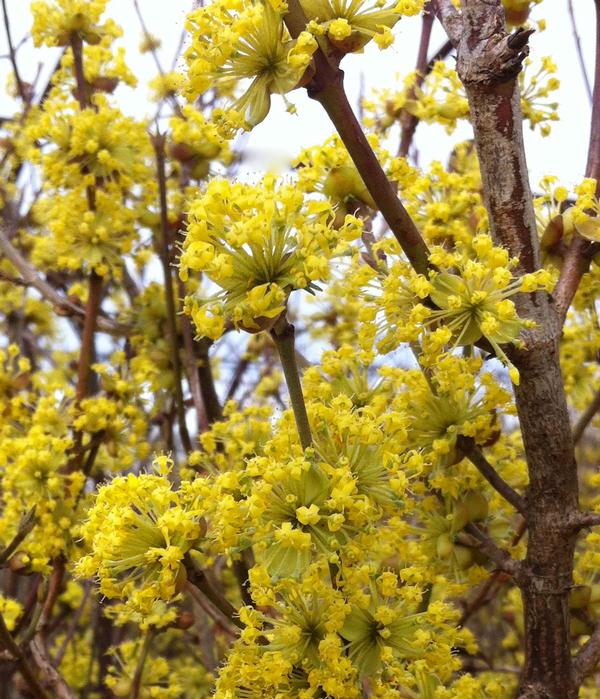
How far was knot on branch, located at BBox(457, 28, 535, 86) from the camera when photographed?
1549mm

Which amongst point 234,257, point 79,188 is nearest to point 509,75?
point 234,257

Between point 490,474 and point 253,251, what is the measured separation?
2.66 feet

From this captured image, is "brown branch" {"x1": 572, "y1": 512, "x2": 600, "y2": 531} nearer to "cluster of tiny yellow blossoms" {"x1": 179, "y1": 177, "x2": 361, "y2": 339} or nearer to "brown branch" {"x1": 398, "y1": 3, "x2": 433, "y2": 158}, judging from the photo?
"cluster of tiny yellow blossoms" {"x1": 179, "y1": 177, "x2": 361, "y2": 339}

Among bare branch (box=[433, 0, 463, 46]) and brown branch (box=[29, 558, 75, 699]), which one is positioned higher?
bare branch (box=[433, 0, 463, 46])

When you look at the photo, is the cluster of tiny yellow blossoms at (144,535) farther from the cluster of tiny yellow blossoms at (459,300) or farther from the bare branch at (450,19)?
the bare branch at (450,19)

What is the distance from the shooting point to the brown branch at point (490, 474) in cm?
182

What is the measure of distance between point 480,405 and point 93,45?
6.85 ft

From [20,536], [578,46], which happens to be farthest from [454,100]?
[20,536]

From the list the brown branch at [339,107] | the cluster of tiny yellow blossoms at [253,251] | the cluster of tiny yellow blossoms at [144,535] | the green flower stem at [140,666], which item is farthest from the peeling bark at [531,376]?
the green flower stem at [140,666]

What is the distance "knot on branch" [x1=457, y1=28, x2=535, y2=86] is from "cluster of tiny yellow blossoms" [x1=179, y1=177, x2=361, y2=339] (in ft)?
1.47

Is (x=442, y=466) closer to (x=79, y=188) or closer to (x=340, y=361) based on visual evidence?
(x=340, y=361)

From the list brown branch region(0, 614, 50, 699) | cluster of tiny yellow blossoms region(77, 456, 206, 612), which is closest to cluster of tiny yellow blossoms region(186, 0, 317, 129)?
cluster of tiny yellow blossoms region(77, 456, 206, 612)

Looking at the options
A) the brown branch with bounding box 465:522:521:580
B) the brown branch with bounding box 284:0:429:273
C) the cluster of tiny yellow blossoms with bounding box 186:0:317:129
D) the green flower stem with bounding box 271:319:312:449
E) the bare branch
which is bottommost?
the brown branch with bounding box 465:522:521:580

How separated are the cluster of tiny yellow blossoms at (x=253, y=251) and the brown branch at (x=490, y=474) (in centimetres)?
66
